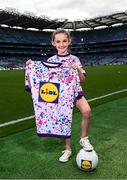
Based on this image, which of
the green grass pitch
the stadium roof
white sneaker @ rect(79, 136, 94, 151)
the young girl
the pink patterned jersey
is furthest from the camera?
the stadium roof

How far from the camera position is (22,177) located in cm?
399

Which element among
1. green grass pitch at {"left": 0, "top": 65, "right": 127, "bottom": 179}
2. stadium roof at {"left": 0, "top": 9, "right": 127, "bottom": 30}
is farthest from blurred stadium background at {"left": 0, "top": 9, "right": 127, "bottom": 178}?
green grass pitch at {"left": 0, "top": 65, "right": 127, "bottom": 179}

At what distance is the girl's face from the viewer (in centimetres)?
465

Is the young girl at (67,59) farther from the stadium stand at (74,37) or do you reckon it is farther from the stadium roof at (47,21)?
the stadium stand at (74,37)

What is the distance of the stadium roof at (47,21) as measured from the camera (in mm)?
73312

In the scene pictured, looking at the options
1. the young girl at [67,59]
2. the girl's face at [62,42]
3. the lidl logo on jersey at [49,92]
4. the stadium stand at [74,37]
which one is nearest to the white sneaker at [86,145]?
the young girl at [67,59]

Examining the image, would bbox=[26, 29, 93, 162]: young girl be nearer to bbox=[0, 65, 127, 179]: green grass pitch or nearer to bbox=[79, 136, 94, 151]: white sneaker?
bbox=[79, 136, 94, 151]: white sneaker

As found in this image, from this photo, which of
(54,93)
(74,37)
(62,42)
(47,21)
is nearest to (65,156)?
(54,93)

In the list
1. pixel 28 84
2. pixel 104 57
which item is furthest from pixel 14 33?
pixel 28 84

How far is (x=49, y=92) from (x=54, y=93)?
0.08 m

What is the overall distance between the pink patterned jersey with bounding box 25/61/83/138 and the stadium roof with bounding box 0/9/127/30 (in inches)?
2694

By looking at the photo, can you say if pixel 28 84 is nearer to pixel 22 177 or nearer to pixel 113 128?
pixel 22 177

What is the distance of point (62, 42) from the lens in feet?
15.3

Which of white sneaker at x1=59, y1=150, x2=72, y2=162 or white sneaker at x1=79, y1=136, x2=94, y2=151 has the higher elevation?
white sneaker at x1=79, y1=136, x2=94, y2=151
